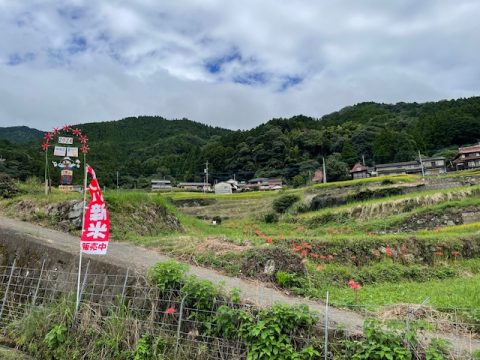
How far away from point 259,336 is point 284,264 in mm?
2811

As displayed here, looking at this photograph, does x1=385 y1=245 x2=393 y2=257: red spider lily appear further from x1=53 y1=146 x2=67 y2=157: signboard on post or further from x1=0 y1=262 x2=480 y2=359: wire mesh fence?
x1=53 y1=146 x2=67 y2=157: signboard on post

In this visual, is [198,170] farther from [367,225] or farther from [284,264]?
[284,264]

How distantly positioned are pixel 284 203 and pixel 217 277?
25.0 metres

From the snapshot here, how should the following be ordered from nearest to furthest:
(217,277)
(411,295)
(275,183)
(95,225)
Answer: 1. (95,225)
2. (217,277)
3. (411,295)
4. (275,183)

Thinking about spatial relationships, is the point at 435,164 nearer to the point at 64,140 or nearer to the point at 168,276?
the point at 64,140

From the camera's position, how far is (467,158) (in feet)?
164

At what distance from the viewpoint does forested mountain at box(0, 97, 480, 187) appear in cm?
5894

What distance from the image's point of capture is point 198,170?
233 feet

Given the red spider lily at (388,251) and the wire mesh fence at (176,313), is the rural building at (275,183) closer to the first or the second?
the red spider lily at (388,251)

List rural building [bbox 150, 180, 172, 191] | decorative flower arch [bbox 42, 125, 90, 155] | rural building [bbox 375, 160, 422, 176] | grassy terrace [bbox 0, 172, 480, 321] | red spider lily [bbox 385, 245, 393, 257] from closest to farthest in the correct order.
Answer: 1. grassy terrace [bbox 0, 172, 480, 321]
2. red spider lily [bbox 385, 245, 393, 257]
3. decorative flower arch [bbox 42, 125, 90, 155]
4. rural building [bbox 375, 160, 422, 176]
5. rural building [bbox 150, 180, 172, 191]

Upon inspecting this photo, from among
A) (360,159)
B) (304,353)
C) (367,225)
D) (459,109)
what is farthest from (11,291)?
(459,109)

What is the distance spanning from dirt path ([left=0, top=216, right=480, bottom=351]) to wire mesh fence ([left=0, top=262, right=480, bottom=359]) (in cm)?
22

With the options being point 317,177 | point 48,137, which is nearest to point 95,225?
point 48,137

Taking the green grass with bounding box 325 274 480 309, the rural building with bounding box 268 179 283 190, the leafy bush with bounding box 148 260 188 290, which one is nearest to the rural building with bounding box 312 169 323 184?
the rural building with bounding box 268 179 283 190
